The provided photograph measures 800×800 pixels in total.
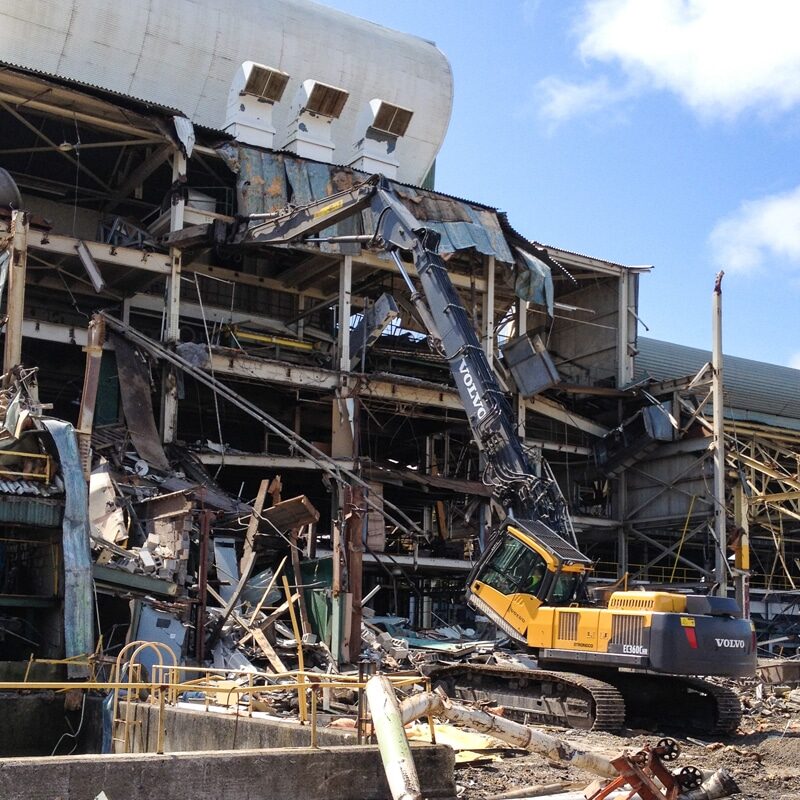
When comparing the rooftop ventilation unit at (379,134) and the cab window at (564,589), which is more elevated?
the rooftop ventilation unit at (379,134)

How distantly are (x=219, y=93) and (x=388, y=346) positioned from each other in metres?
9.57

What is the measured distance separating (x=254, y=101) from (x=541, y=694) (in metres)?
22.8

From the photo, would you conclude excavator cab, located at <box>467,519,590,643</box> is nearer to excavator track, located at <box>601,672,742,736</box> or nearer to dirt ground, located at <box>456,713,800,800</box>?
excavator track, located at <box>601,672,742,736</box>

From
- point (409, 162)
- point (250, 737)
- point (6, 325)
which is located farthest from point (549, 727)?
point (409, 162)

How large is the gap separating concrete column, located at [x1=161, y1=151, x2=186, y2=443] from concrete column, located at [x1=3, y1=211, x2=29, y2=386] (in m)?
5.62

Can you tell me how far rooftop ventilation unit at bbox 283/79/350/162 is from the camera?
3509cm

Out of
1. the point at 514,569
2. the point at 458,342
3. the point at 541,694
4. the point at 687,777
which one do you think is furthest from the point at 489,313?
the point at 687,777

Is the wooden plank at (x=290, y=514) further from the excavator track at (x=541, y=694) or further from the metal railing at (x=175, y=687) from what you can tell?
the excavator track at (x=541, y=694)

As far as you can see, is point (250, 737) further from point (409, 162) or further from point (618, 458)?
point (409, 162)

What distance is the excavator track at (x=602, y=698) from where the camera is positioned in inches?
658

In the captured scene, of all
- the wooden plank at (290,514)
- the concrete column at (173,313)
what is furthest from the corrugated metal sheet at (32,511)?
the concrete column at (173,313)

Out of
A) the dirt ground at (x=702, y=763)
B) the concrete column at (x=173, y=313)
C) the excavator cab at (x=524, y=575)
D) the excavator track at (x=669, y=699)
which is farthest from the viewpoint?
the concrete column at (x=173, y=313)

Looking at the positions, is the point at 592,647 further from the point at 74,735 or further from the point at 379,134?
the point at 379,134

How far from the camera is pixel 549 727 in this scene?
56.2ft
